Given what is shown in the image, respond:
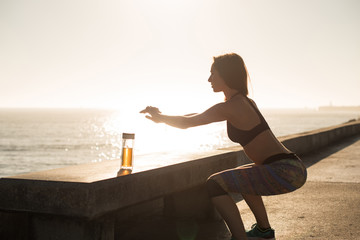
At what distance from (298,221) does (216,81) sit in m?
2.07

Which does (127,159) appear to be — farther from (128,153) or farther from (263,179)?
(263,179)

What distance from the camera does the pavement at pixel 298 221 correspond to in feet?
13.3

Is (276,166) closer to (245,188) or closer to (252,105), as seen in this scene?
(245,188)

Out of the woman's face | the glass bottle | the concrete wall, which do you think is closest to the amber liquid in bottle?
the glass bottle

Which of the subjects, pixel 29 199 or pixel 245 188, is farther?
pixel 245 188

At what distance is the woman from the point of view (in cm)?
314

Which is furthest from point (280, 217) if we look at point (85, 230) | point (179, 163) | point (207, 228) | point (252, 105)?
point (85, 230)

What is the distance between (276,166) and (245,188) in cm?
28

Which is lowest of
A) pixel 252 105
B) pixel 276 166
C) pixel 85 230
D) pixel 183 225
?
pixel 183 225

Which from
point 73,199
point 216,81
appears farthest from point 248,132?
point 73,199

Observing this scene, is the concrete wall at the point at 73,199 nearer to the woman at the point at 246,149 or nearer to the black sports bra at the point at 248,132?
the woman at the point at 246,149

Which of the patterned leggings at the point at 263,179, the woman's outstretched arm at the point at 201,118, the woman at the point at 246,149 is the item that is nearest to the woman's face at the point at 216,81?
the woman at the point at 246,149

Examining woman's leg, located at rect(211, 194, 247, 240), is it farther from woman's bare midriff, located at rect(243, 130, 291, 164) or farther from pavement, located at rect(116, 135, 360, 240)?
pavement, located at rect(116, 135, 360, 240)

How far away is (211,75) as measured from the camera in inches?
136
